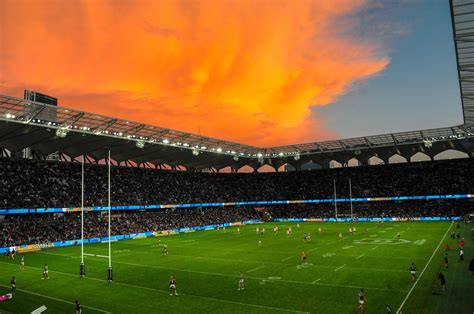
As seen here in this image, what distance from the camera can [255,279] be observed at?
30.4 metres

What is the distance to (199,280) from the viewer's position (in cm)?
3083

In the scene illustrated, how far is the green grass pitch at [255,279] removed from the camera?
23406 mm

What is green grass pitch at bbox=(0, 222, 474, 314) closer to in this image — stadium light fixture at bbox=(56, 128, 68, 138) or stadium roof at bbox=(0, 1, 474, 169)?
stadium roof at bbox=(0, 1, 474, 169)

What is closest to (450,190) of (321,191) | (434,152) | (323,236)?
(434,152)

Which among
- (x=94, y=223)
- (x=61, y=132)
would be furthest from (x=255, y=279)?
(x=94, y=223)

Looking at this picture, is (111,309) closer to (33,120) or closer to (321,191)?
(33,120)

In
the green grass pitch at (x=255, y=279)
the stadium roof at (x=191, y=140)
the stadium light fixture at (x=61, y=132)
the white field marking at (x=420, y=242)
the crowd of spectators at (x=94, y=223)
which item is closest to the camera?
the green grass pitch at (x=255, y=279)

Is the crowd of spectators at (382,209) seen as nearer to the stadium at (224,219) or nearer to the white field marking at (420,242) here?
the stadium at (224,219)

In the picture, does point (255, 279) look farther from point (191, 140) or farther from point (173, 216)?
point (173, 216)

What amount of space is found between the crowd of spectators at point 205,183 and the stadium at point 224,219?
32 centimetres

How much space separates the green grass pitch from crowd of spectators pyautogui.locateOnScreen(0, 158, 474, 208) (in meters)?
18.1

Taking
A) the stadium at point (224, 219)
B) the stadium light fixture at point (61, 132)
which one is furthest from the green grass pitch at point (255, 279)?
the stadium light fixture at point (61, 132)

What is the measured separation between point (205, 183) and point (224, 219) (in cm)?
1205

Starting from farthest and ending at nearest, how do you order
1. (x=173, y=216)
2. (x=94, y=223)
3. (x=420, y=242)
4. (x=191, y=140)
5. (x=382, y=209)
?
(x=382, y=209)
(x=173, y=216)
(x=191, y=140)
(x=94, y=223)
(x=420, y=242)
